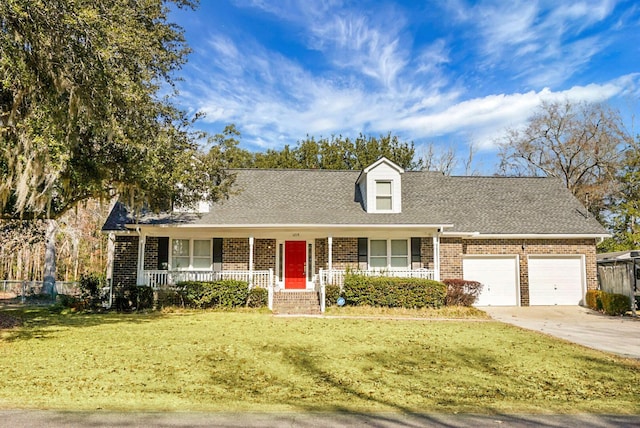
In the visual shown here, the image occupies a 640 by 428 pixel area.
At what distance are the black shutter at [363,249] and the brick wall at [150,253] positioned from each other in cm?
760

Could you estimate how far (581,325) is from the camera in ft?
45.3

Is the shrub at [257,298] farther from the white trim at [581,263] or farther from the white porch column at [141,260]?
the white trim at [581,263]

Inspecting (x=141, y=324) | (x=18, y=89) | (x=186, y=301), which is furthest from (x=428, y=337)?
(x=18, y=89)

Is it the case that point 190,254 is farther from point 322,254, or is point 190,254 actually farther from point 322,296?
point 322,296

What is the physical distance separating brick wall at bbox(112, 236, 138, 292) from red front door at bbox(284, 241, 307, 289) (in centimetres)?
555

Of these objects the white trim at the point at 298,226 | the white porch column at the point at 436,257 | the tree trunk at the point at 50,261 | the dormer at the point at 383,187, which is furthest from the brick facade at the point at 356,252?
the tree trunk at the point at 50,261

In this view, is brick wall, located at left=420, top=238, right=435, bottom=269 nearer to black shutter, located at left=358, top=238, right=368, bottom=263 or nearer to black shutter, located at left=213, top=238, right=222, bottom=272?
black shutter, located at left=358, top=238, right=368, bottom=263

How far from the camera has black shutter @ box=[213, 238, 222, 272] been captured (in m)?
17.8

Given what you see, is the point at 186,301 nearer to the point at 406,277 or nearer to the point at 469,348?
the point at 406,277

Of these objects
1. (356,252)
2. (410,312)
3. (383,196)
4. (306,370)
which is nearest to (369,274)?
(356,252)

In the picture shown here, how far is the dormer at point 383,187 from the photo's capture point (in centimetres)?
1845

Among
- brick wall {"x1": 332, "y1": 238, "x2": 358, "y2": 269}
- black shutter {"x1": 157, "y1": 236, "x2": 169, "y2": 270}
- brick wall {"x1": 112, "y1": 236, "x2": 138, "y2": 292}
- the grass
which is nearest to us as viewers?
the grass

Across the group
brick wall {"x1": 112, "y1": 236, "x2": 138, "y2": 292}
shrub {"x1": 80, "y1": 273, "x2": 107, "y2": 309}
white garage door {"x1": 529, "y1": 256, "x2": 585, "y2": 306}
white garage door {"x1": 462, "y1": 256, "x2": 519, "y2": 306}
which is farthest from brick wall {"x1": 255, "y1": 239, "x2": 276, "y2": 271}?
white garage door {"x1": 529, "y1": 256, "x2": 585, "y2": 306}

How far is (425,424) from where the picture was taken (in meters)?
4.75
